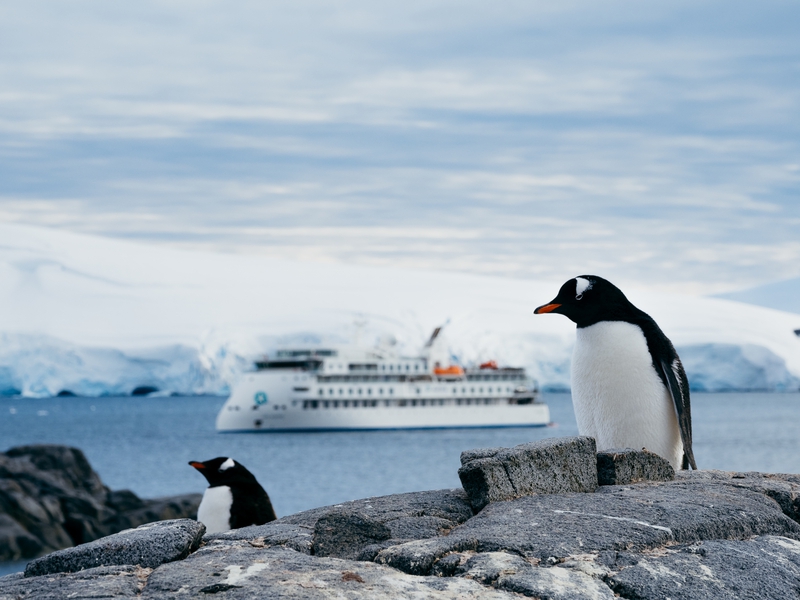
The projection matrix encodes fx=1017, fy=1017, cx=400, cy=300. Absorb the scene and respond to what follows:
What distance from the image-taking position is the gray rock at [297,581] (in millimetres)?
3104

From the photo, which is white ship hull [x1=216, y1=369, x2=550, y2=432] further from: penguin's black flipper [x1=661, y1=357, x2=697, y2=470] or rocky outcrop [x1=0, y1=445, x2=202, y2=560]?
penguin's black flipper [x1=661, y1=357, x2=697, y2=470]

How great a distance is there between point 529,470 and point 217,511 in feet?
7.99

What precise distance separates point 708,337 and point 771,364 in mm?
6035

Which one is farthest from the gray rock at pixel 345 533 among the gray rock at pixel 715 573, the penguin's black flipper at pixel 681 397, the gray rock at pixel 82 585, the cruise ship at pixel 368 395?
the cruise ship at pixel 368 395

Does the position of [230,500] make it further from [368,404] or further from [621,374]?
[368,404]

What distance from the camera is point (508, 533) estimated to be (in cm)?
367

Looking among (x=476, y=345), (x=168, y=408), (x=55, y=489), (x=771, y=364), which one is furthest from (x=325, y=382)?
(x=168, y=408)

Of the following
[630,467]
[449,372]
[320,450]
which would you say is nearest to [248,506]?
[630,467]

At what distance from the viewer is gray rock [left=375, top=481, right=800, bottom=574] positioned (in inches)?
140

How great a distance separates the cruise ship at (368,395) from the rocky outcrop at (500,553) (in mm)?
62212

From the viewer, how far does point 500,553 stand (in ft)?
11.5

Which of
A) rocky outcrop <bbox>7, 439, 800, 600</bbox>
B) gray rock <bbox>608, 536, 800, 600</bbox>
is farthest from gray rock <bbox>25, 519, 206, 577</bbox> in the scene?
gray rock <bbox>608, 536, 800, 600</bbox>

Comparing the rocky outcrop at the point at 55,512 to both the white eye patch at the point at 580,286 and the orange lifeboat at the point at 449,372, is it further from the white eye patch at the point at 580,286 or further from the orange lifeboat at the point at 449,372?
the orange lifeboat at the point at 449,372

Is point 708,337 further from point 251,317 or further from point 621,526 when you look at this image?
point 621,526
